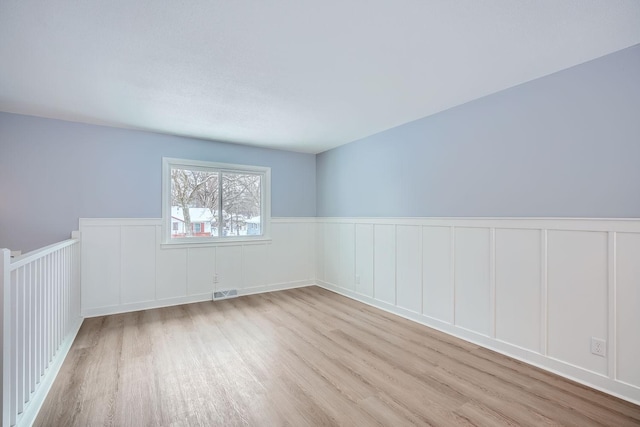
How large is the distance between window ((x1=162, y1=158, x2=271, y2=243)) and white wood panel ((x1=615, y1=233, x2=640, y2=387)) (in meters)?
4.21

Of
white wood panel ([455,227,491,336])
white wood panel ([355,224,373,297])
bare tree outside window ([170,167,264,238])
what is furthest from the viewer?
bare tree outside window ([170,167,264,238])

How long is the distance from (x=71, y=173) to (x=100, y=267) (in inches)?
47.4

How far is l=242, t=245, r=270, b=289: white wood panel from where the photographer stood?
483cm

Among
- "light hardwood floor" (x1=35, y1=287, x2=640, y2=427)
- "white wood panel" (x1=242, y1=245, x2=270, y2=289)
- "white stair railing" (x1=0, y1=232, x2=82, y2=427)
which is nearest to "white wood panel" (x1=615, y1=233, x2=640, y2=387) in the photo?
"light hardwood floor" (x1=35, y1=287, x2=640, y2=427)

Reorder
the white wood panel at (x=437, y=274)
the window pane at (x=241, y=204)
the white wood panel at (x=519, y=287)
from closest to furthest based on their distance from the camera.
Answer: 1. the white wood panel at (x=519, y=287)
2. the white wood panel at (x=437, y=274)
3. the window pane at (x=241, y=204)

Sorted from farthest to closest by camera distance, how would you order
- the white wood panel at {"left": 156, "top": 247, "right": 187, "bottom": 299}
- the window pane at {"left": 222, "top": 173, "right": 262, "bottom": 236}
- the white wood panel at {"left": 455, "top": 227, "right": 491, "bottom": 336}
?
the window pane at {"left": 222, "top": 173, "right": 262, "bottom": 236}, the white wood panel at {"left": 156, "top": 247, "right": 187, "bottom": 299}, the white wood panel at {"left": 455, "top": 227, "right": 491, "bottom": 336}

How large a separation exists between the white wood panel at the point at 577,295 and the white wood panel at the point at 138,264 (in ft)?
14.8

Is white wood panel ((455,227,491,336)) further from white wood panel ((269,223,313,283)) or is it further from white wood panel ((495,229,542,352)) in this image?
white wood panel ((269,223,313,283))

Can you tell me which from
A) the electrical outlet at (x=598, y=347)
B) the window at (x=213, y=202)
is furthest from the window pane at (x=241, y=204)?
the electrical outlet at (x=598, y=347)

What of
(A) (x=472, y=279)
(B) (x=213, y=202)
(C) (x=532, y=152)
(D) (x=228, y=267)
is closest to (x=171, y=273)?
(D) (x=228, y=267)

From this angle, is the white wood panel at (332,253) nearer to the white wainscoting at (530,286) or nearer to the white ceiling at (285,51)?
the white wainscoting at (530,286)

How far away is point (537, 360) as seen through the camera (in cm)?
251

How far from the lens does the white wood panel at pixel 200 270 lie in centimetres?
Answer: 439

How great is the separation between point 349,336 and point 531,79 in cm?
292
